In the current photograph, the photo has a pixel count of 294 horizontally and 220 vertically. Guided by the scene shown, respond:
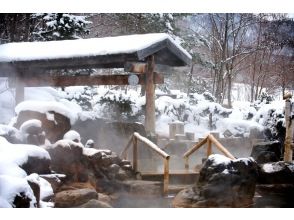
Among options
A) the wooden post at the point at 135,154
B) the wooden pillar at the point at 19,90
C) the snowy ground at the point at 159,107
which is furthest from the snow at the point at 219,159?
the wooden pillar at the point at 19,90

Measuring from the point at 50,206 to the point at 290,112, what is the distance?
9.05ft

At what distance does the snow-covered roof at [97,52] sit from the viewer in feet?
14.7

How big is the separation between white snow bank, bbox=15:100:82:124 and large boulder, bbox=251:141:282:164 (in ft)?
6.69

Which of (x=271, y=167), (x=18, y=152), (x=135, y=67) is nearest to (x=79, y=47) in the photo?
(x=135, y=67)

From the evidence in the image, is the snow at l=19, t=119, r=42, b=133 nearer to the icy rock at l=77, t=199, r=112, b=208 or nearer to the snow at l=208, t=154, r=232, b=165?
the icy rock at l=77, t=199, r=112, b=208

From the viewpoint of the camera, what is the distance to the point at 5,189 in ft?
10.3

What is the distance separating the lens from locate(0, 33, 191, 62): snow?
4.47 m

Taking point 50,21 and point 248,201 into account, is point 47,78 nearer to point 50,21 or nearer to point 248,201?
point 50,21

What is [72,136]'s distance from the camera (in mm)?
4574

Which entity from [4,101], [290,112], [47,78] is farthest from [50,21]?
[290,112]

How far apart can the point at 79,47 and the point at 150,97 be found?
1002 millimetres

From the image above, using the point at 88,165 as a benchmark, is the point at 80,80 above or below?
above

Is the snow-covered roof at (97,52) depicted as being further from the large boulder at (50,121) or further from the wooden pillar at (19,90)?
the large boulder at (50,121)

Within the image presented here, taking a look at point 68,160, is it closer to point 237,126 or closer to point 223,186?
point 223,186
